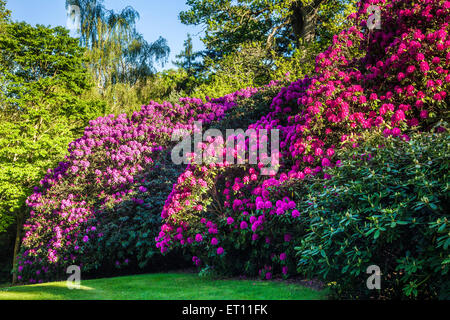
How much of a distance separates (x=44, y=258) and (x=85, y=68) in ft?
39.5

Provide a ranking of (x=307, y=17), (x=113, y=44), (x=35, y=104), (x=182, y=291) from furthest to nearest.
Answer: (x=113, y=44) < (x=307, y=17) < (x=35, y=104) < (x=182, y=291)

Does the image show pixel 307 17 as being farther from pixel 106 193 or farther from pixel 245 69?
pixel 106 193

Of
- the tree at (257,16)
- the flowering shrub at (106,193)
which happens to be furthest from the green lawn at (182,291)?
the tree at (257,16)

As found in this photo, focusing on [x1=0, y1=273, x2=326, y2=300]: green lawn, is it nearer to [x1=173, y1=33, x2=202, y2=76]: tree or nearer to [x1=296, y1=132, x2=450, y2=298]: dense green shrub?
[x1=296, y1=132, x2=450, y2=298]: dense green shrub

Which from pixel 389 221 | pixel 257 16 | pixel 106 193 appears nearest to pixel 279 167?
pixel 389 221

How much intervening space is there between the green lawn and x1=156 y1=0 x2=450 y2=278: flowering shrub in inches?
19.7

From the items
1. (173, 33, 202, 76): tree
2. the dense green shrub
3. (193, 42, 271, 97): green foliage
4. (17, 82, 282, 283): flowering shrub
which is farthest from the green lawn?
(173, 33, 202, 76): tree

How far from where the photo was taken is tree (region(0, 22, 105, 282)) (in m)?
14.0

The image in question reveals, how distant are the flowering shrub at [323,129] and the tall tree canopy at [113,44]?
1539 centimetres

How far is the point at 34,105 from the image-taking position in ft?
52.6

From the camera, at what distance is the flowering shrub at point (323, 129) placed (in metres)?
5.18

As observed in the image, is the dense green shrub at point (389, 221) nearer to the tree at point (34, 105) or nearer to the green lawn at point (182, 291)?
the green lawn at point (182, 291)

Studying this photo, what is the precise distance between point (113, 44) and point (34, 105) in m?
5.95

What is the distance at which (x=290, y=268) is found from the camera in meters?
5.27
